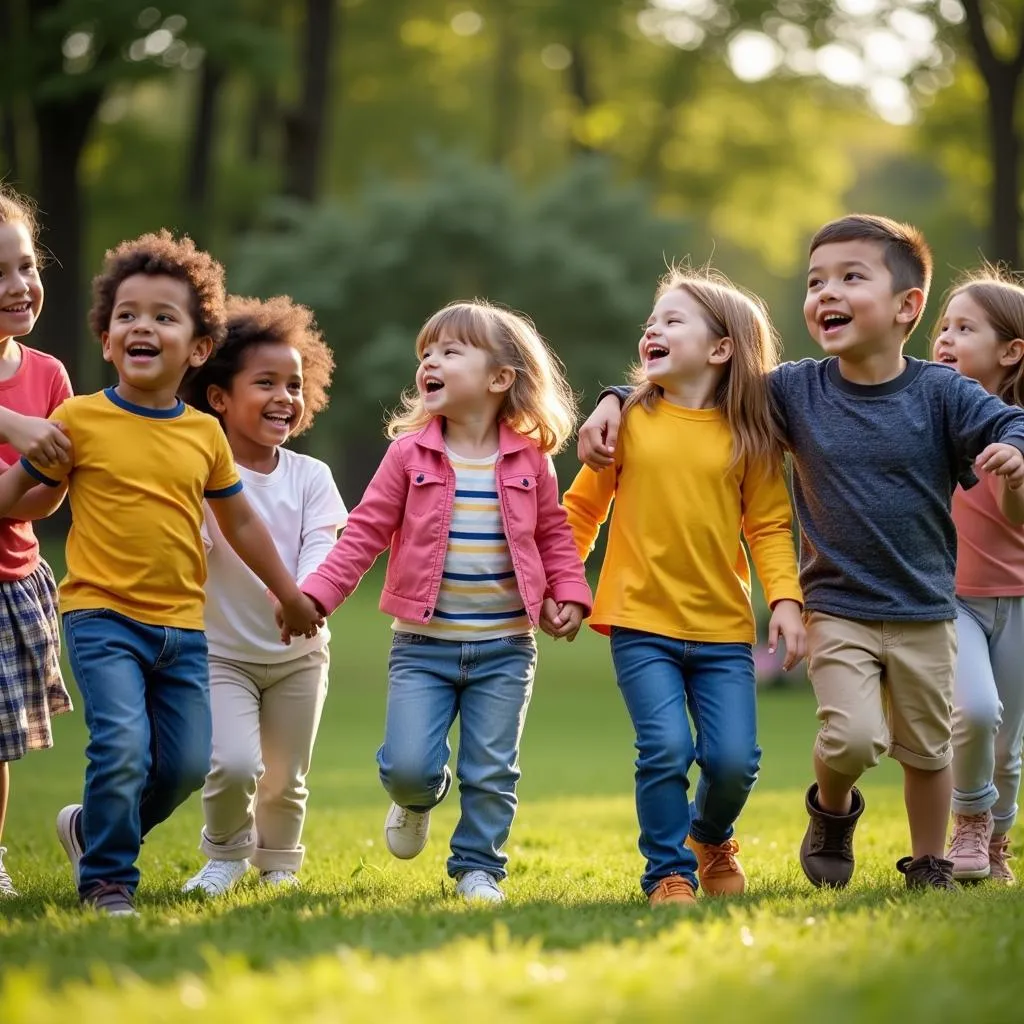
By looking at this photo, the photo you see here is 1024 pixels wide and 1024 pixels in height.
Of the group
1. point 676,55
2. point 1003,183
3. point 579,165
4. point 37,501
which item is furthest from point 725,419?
point 676,55

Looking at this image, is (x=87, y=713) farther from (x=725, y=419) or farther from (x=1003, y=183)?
(x=1003, y=183)

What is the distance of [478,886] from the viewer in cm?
523

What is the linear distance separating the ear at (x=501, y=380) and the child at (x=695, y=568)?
0.42m

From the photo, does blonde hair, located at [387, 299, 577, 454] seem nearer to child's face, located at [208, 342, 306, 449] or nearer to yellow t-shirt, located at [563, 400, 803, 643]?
yellow t-shirt, located at [563, 400, 803, 643]

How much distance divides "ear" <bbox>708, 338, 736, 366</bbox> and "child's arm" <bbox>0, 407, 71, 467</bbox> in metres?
2.24

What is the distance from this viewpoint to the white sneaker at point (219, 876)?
217 inches

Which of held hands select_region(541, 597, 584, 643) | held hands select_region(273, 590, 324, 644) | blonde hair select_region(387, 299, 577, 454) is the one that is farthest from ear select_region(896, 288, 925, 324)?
held hands select_region(273, 590, 324, 644)

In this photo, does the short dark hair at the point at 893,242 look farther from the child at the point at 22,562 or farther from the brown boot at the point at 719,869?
the child at the point at 22,562

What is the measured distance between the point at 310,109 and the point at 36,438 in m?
22.5

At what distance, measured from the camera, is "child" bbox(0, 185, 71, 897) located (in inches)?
216

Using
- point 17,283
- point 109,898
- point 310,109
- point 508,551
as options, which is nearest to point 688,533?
point 508,551

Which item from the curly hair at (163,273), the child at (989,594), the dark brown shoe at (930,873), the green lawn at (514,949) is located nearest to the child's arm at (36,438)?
the curly hair at (163,273)

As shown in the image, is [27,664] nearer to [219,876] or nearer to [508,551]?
[219,876]

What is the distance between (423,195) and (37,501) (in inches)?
870
